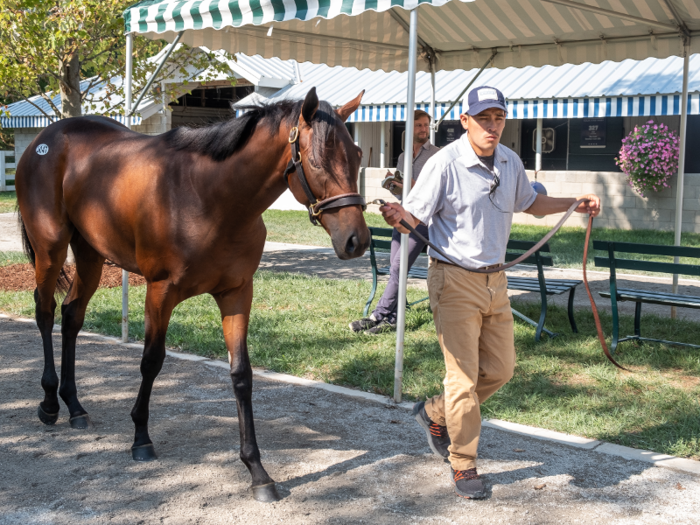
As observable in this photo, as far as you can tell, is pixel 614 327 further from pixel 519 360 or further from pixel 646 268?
pixel 519 360

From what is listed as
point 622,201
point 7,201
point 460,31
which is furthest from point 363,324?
point 7,201

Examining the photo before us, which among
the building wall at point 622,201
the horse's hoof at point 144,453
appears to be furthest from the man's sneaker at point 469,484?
the building wall at point 622,201

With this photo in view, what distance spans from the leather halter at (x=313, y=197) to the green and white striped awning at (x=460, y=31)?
8.69 ft

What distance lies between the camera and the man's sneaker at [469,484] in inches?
139

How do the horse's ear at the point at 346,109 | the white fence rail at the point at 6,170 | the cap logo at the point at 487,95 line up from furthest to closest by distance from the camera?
1. the white fence rail at the point at 6,170
2. the cap logo at the point at 487,95
3. the horse's ear at the point at 346,109

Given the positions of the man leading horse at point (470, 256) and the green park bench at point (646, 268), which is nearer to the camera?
the man leading horse at point (470, 256)

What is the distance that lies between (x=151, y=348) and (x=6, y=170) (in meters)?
26.2

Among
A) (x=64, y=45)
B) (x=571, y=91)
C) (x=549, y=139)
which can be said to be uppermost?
(x=571, y=91)

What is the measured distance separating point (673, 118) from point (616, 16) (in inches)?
410

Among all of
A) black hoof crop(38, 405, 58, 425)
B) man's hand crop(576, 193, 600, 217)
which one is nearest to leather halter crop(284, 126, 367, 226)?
man's hand crop(576, 193, 600, 217)

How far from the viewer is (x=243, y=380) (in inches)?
151

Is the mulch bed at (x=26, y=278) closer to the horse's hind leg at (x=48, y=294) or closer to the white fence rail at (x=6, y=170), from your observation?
the horse's hind leg at (x=48, y=294)

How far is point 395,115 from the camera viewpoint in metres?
17.4

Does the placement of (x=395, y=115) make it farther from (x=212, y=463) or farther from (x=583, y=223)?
(x=212, y=463)
